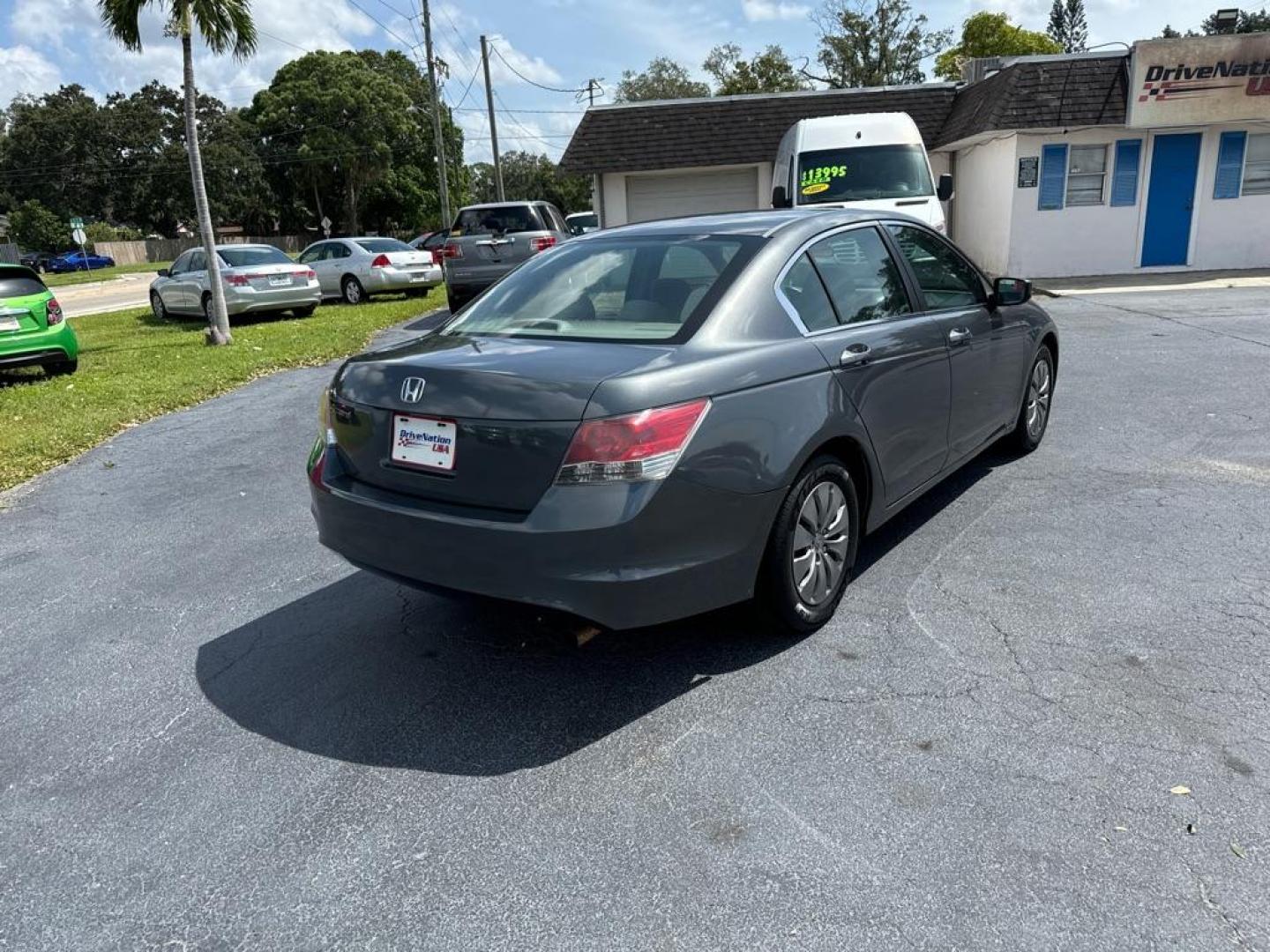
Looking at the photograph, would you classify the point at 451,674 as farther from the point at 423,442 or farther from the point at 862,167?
the point at 862,167

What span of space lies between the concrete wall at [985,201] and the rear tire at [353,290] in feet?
42.8

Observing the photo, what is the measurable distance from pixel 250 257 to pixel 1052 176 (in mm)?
14894

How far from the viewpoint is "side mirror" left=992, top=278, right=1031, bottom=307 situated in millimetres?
5016

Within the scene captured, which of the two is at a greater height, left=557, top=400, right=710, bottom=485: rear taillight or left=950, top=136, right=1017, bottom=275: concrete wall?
left=950, top=136, right=1017, bottom=275: concrete wall

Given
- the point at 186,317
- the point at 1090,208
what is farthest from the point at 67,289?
the point at 1090,208

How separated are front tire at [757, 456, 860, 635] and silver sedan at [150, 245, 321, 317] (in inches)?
570

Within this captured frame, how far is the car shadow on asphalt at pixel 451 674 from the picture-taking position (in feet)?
9.91

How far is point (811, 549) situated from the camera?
11.5ft

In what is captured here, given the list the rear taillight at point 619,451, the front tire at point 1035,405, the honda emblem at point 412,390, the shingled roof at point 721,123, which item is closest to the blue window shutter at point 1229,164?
the shingled roof at point 721,123

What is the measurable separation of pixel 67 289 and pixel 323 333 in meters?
30.5

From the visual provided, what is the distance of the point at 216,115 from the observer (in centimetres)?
7038

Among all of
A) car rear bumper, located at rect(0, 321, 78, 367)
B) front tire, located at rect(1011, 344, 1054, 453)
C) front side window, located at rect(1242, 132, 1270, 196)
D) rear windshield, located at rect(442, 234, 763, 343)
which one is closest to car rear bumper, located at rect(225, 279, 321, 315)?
car rear bumper, located at rect(0, 321, 78, 367)

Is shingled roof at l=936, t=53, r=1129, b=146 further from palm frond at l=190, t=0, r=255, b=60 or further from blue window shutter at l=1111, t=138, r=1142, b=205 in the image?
palm frond at l=190, t=0, r=255, b=60

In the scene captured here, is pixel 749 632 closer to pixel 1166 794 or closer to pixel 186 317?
pixel 1166 794
